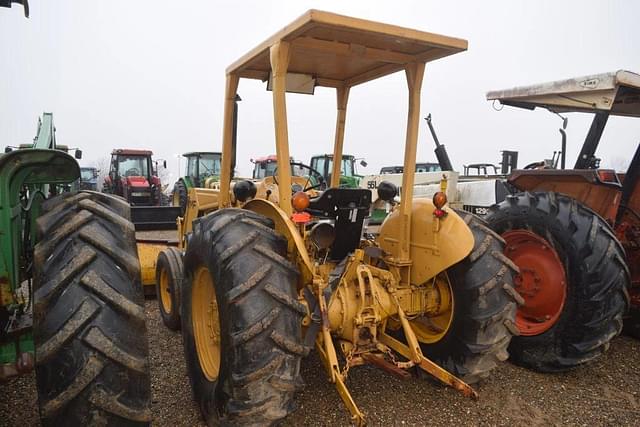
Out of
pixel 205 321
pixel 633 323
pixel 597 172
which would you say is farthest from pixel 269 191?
pixel 633 323

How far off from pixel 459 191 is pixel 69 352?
8.41 meters

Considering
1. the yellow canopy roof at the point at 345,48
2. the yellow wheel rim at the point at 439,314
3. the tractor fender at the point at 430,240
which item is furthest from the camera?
the yellow wheel rim at the point at 439,314

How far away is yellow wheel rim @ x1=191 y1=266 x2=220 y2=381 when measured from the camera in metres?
3.11

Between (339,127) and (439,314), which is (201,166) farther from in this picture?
(439,314)

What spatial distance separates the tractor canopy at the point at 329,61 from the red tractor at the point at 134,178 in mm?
13765

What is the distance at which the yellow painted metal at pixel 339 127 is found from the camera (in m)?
4.04

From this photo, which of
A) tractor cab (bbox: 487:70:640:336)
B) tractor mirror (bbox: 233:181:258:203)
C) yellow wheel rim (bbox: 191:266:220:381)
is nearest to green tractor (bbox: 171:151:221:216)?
tractor mirror (bbox: 233:181:258:203)

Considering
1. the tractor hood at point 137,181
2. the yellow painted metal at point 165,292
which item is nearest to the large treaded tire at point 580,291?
the yellow painted metal at point 165,292

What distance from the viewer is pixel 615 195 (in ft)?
13.3

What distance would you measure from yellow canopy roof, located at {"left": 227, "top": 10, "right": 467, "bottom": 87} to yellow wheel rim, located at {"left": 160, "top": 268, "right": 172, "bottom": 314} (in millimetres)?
2274

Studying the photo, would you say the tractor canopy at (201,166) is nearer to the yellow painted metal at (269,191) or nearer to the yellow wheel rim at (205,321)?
the yellow painted metal at (269,191)

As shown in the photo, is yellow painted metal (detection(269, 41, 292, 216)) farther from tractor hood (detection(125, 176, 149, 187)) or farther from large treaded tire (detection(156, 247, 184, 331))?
tractor hood (detection(125, 176, 149, 187))

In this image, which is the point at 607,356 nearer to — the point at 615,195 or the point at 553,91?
the point at 615,195

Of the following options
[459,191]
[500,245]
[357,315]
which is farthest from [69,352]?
[459,191]
